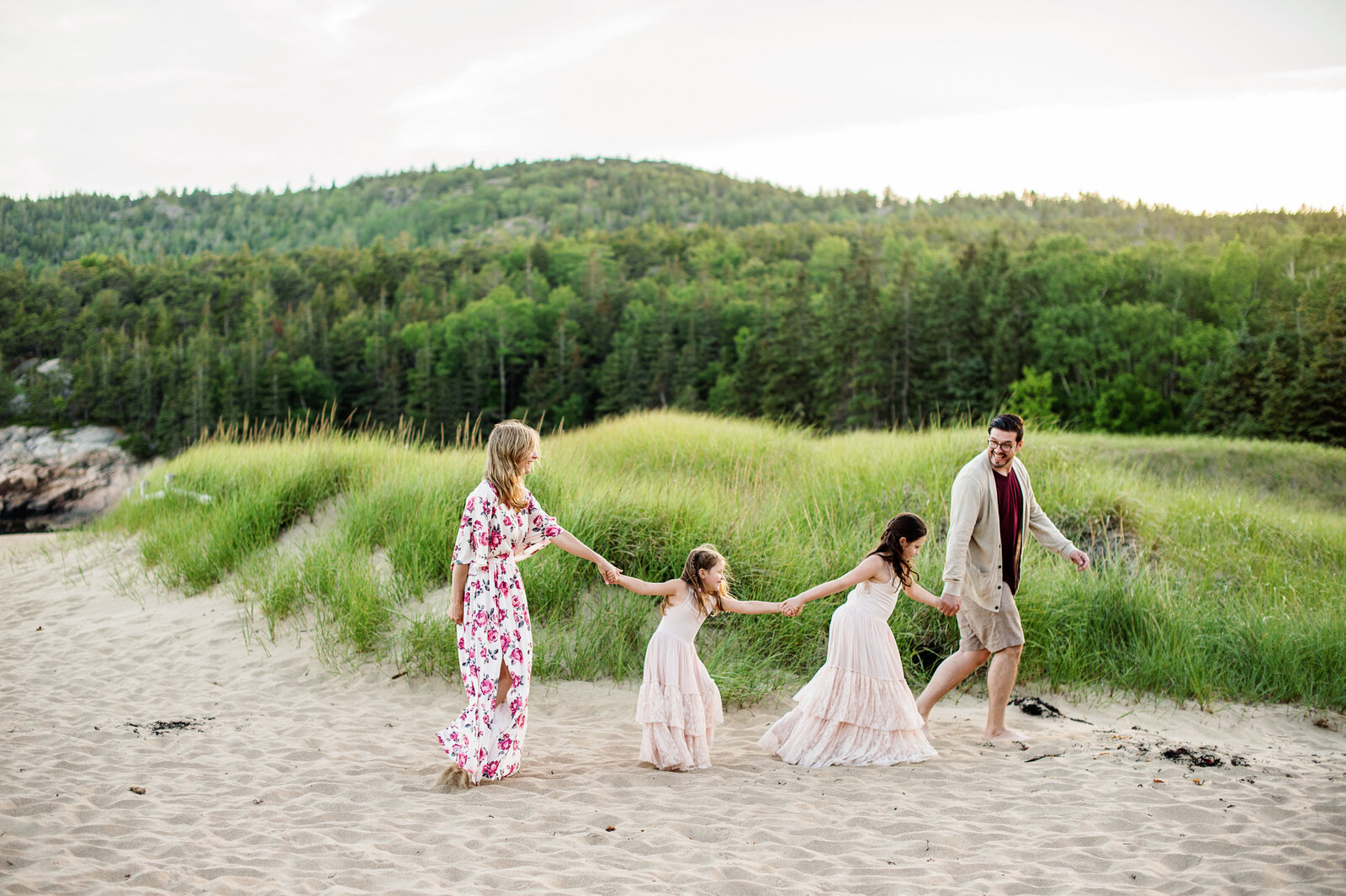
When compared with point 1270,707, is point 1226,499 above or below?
above

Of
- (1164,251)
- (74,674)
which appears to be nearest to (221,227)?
(1164,251)

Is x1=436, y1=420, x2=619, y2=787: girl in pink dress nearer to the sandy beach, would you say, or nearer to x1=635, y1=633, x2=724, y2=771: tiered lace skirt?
the sandy beach

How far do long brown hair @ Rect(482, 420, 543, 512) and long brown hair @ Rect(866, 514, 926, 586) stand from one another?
2100 mm

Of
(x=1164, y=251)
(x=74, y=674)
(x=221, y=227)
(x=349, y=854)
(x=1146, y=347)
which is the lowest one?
(x=74, y=674)

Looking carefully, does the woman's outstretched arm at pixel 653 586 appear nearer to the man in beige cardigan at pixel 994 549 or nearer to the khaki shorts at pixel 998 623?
the man in beige cardigan at pixel 994 549

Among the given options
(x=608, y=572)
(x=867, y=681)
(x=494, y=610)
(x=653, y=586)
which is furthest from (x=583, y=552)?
(x=867, y=681)

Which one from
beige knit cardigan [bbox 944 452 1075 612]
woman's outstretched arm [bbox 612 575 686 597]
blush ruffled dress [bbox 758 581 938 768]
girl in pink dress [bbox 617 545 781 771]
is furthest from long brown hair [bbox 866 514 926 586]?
woman's outstretched arm [bbox 612 575 686 597]

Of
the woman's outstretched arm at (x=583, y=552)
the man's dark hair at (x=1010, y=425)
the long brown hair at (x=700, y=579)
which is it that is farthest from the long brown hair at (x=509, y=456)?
the man's dark hair at (x=1010, y=425)

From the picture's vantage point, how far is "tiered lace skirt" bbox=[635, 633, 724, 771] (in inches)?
199

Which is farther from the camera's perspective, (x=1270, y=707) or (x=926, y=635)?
(x=926, y=635)

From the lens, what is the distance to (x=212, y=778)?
16.5 ft

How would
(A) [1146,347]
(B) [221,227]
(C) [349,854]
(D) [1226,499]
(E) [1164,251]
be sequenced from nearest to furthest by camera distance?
(C) [349,854] → (D) [1226,499] → (A) [1146,347] → (E) [1164,251] → (B) [221,227]

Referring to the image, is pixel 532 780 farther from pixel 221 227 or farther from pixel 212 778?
pixel 221 227

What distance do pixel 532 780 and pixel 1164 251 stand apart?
66215 mm
